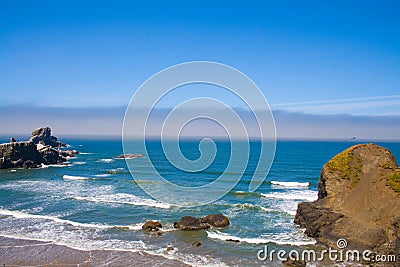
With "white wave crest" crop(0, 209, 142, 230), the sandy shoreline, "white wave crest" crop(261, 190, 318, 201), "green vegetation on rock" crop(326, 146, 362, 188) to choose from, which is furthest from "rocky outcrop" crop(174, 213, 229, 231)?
"white wave crest" crop(261, 190, 318, 201)

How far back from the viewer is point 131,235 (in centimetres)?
2562

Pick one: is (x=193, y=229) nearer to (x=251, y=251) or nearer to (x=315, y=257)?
(x=251, y=251)

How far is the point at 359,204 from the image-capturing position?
24.4m

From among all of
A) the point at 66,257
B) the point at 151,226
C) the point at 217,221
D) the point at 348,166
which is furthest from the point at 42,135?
the point at 348,166

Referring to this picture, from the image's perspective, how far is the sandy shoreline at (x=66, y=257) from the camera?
20.0m

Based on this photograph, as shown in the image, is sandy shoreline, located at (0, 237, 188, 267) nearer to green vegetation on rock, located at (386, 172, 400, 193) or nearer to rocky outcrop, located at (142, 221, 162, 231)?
rocky outcrop, located at (142, 221, 162, 231)

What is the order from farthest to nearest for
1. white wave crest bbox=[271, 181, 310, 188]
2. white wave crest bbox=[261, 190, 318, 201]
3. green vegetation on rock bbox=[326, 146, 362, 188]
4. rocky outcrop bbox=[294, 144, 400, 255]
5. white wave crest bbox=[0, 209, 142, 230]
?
white wave crest bbox=[271, 181, 310, 188] < white wave crest bbox=[261, 190, 318, 201] < white wave crest bbox=[0, 209, 142, 230] < green vegetation on rock bbox=[326, 146, 362, 188] < rocky outcrop bbox=[294, 144, 400, 255]

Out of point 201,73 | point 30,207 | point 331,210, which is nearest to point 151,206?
point 30,207

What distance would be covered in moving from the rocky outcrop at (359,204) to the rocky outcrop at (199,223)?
22.8ft

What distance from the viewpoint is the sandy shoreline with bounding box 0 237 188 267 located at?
65.6ft

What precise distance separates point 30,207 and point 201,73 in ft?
88.4

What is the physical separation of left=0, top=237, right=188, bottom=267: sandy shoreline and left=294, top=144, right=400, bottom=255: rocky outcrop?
469 inches

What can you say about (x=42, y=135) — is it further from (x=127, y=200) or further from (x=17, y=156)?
(x=127, y=200)

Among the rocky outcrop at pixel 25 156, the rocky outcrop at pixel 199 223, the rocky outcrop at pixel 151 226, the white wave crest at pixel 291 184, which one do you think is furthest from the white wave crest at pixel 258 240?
the rocky outcrop at pixel 25 156
